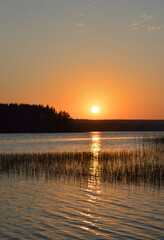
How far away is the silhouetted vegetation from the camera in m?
131

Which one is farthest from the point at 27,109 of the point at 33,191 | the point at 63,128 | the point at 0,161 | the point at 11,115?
the point at 33,191

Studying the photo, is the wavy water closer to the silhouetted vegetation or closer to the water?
the water

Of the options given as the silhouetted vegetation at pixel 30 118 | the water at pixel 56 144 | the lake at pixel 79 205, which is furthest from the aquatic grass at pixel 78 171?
the silhouetted vegetation at pixel 30 118

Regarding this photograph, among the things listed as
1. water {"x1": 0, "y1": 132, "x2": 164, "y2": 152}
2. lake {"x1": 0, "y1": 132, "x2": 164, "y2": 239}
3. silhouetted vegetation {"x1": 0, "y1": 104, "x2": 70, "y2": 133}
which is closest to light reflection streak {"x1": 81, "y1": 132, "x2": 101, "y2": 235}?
lake {"x1": 0, "y1": 132, "x2": 164, "y2": 239}

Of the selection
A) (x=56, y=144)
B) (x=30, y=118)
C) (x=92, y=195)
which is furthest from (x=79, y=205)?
(x=30, y=118)

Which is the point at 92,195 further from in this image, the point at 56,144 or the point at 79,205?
the point at 56,144

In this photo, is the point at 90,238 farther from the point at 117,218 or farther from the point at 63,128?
the point at 63,128

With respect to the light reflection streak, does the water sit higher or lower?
lower

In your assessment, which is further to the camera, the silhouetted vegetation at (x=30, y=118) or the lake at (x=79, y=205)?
the silhouetted vegetation at (x=30, y=118)

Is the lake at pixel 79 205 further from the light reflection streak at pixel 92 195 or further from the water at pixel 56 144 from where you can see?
the water at pixel 56 144

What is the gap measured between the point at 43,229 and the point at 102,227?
187 cm

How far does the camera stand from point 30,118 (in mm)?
136000

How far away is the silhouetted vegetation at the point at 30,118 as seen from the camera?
13075 cm

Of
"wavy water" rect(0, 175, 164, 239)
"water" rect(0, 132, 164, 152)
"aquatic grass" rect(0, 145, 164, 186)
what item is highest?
"aquatic grass" rect(0, 145, 164, 186)
